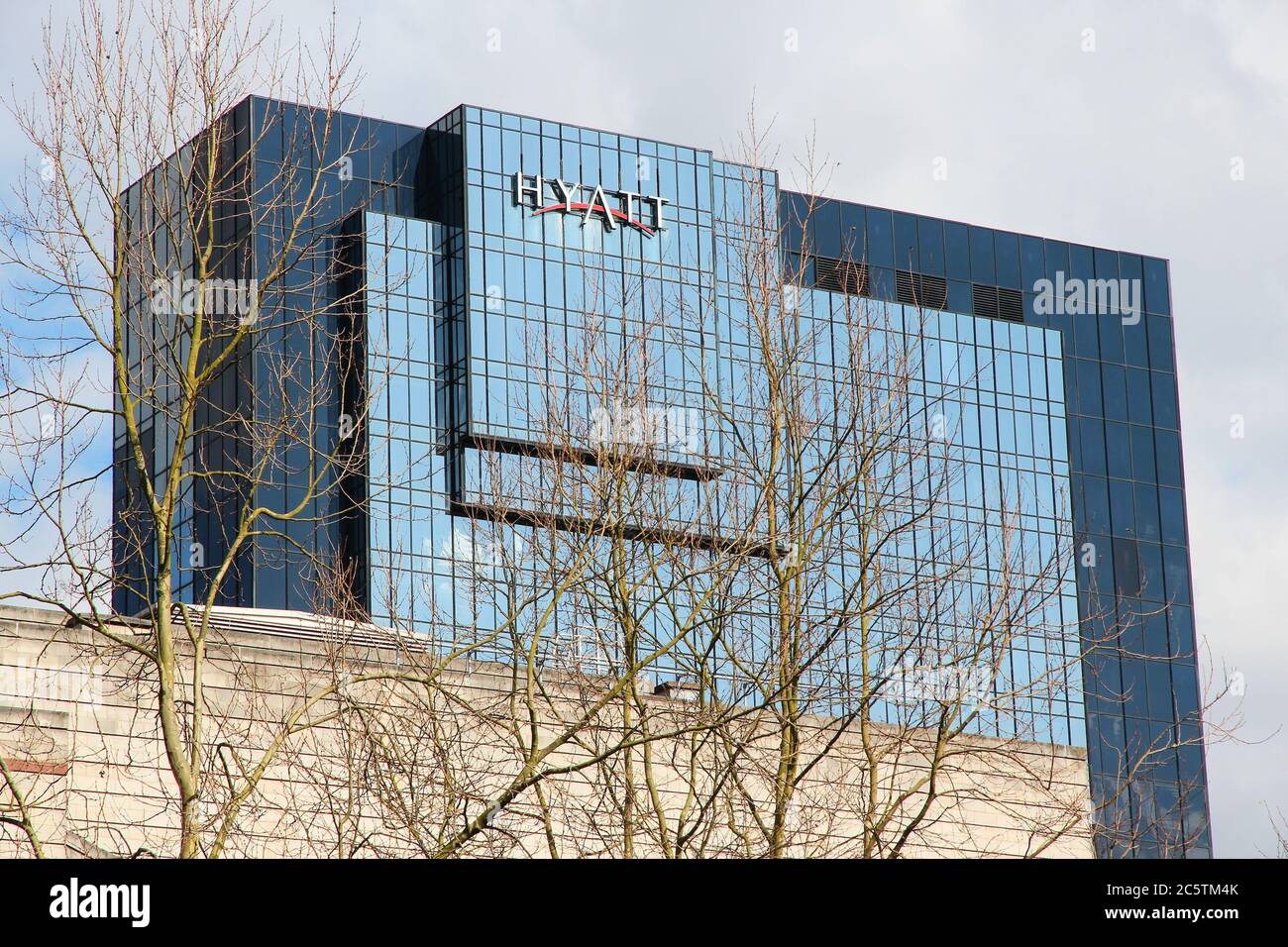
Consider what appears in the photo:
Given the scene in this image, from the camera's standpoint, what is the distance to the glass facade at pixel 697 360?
7194 centimetres

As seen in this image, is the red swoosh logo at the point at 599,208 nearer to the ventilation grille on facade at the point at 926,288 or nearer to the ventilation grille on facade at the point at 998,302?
the ventilation grille on facade at the point at 926,288

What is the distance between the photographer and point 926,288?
9156 centimetres

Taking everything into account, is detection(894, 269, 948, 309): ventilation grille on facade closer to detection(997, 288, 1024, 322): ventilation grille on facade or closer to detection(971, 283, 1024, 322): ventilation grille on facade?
detection(971, 283, 1024, 322): ventilation grille on facade

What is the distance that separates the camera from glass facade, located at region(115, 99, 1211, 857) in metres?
71.9

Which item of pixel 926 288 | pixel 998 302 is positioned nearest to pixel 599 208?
pixel 926 288

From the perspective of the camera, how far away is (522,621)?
67562 millimetres

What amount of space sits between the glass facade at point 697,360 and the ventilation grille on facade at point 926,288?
137 mm

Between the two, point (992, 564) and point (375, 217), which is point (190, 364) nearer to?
point (375, 217)

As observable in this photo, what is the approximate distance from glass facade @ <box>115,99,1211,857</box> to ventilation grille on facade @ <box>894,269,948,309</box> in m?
0.14

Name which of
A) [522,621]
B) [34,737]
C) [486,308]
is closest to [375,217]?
[486,308]

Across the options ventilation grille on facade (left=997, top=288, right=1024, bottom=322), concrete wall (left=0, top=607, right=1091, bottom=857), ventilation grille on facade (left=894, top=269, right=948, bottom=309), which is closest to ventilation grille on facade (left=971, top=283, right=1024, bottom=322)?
ventilation grille on facade (left=997, top=288, right=1024, bottom=322)

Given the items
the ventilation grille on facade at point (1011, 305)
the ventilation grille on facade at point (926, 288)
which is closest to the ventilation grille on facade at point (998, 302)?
the ventilation grille on facade at point (1011, 305)
